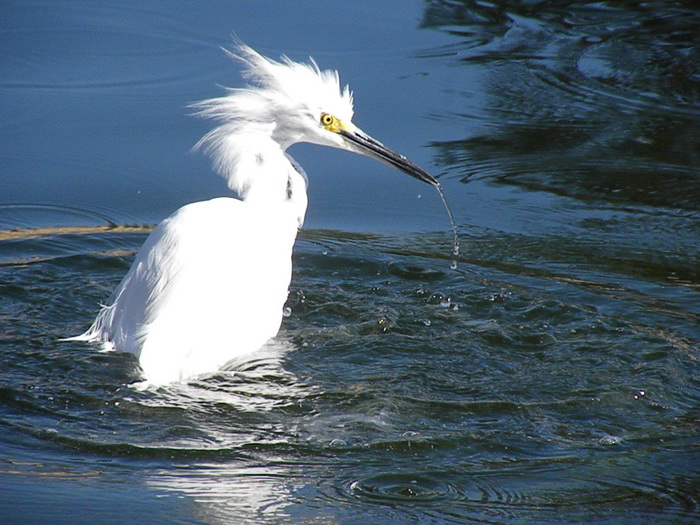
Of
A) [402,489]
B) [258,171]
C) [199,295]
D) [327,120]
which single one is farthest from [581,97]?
[402,489]

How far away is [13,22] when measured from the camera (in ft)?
24.1

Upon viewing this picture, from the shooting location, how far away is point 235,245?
416cm

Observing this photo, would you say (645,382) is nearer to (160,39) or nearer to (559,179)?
(559,179)

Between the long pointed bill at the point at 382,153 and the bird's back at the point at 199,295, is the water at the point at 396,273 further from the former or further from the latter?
the long pointed bill at the point at 382,153

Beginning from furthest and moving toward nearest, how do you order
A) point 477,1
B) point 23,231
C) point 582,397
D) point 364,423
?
point 477,1
point 23,231
point 582,397
point 364,423

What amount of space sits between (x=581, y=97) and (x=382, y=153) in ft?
8.09

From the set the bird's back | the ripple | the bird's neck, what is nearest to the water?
the ripple

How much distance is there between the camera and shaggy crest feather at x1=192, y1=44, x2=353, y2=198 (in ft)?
14.8

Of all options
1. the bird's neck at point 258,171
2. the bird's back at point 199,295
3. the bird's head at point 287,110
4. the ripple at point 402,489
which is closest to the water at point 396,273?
the ripple at point 402,489

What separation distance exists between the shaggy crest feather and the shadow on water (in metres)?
1.50

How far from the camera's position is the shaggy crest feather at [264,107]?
450cm

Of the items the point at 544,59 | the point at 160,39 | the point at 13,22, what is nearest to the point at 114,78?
the point at 160,39

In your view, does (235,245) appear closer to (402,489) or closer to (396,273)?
(396,273)

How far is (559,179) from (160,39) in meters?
3.10
